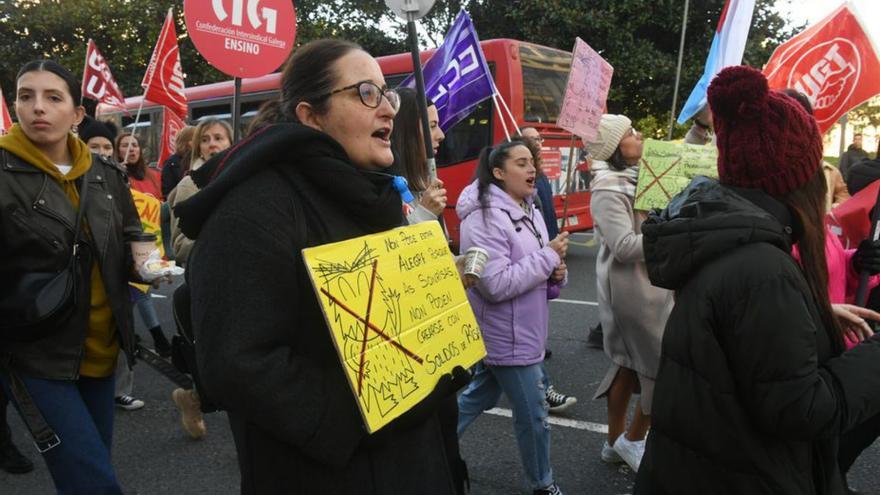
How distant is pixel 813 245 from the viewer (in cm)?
156

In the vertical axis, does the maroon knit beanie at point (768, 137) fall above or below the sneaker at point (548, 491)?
above

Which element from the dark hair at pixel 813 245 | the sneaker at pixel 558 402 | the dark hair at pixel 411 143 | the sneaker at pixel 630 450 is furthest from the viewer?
the sneaker at pixel 558 402

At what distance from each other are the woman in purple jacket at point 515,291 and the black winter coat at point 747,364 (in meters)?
1.22

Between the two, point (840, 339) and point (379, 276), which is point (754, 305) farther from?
point (379, 276)

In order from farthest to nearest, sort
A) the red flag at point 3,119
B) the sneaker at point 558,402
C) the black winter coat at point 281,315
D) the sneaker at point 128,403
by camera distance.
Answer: the red flag at point 3,119 → the sneaker at point 128,403 → the sneaker at point 558,402 → the black winter coat at point 281,315

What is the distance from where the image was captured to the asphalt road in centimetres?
325

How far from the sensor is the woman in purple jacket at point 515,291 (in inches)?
112

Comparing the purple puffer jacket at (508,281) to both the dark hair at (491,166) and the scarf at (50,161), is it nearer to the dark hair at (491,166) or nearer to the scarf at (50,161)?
the dark hair at (491,166)

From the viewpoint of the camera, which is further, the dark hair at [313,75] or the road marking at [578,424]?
the road marking at [578,424]

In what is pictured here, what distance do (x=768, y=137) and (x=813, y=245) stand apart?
0.28 m

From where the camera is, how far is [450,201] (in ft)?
31.6

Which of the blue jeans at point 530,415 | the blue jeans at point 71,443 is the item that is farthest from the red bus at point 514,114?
the blue jeans at point 71,443

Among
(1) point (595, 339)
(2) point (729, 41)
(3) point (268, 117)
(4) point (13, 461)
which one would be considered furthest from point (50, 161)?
(1) point (595, 339)

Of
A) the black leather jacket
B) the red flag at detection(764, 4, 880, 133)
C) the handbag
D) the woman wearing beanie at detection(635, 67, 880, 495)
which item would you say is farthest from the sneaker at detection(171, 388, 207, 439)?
the red flag at detection(764, 4, 880, 133)
